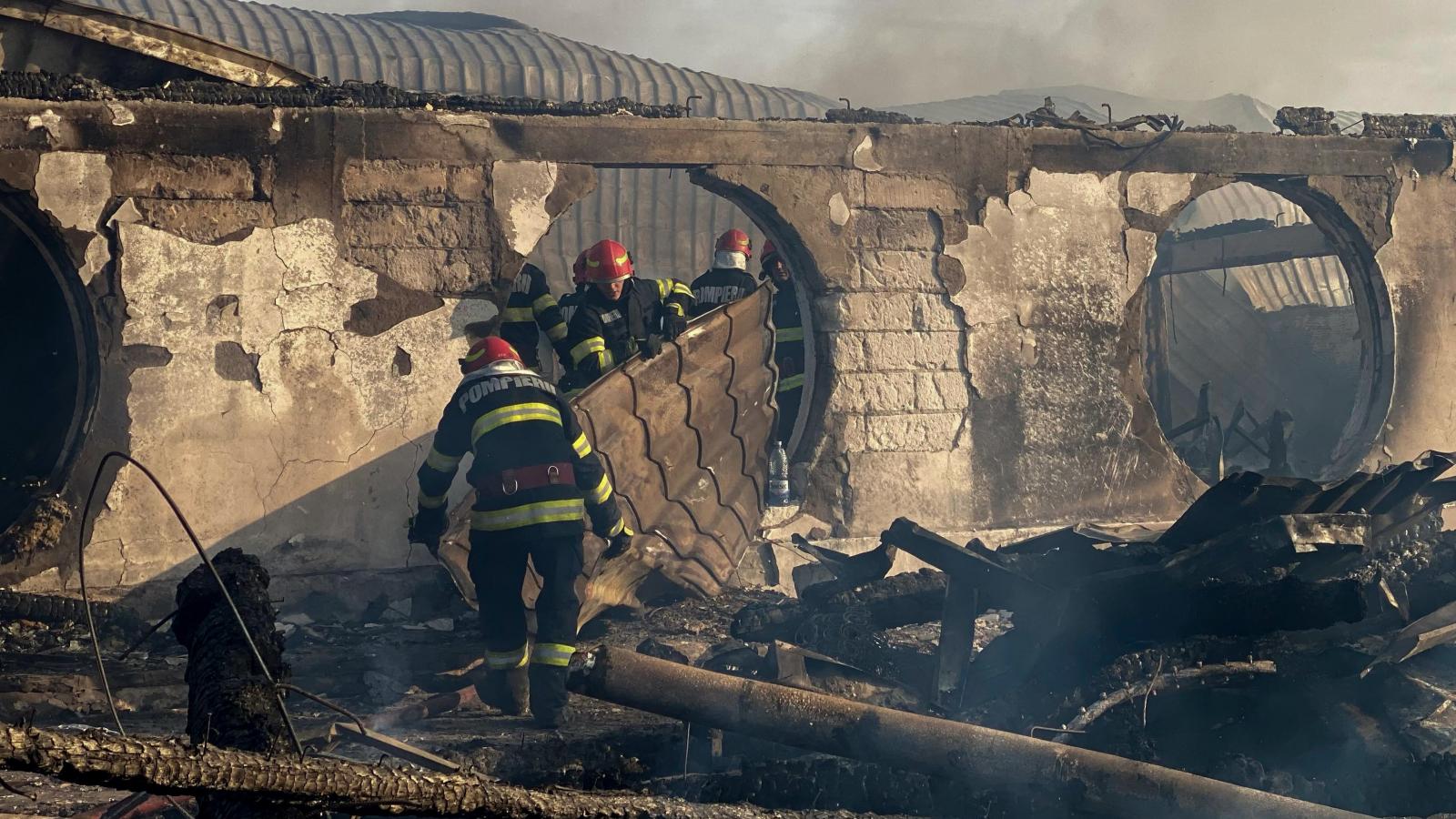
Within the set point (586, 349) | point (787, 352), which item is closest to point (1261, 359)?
point (787, 352)

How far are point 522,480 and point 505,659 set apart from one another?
34.4 inches

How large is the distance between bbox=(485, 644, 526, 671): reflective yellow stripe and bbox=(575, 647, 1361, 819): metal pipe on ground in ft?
5.52

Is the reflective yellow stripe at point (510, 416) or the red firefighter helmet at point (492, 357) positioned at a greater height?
the red firefighter helmet at point (492, 357)

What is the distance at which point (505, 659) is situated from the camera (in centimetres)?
663

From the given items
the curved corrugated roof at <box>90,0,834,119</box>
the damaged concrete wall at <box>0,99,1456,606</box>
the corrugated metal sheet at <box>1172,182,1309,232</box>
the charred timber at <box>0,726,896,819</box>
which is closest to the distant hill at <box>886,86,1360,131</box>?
the corrugated metal sheet at <box>1172,182,1309,232</box>

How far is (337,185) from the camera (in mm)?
7883

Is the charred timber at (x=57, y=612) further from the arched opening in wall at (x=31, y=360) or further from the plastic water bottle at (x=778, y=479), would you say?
the plastic water bottle at (x=778, y=479)

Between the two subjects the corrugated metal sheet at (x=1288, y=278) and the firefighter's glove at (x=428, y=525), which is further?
the corrugated metal sheet at (x=1288, y=278)

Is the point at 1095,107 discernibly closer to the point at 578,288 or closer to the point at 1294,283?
the point at 1294,283

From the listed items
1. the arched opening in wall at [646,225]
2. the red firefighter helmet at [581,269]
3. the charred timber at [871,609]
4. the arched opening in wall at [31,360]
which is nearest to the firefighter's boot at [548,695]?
the charred timber at [871,609]

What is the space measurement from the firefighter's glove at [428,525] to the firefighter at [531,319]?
1.73m

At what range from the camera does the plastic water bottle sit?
28.6 ft

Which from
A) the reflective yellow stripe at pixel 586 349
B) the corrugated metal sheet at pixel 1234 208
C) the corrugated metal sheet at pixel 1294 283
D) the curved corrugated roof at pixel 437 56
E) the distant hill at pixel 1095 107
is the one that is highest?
the distant hill at pixel 1095 107

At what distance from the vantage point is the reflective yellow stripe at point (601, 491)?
690 centimetres
